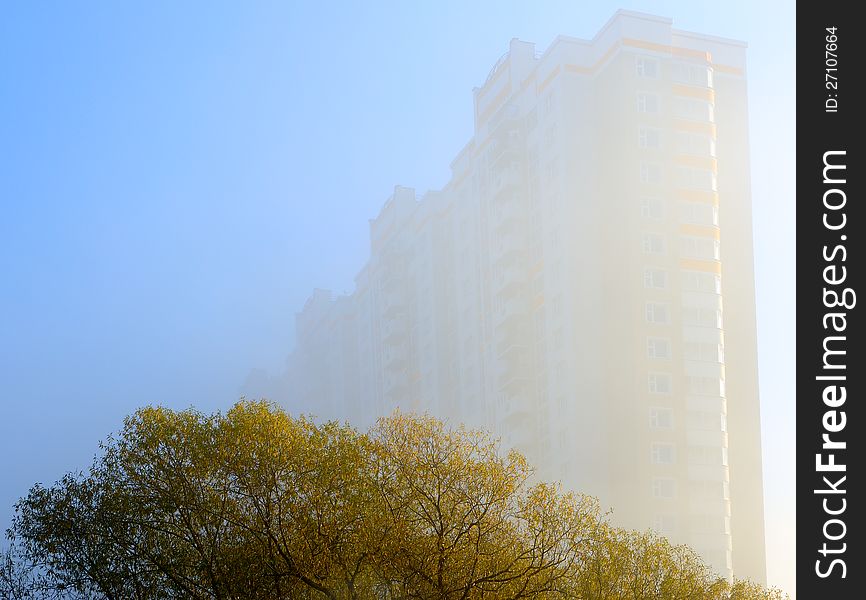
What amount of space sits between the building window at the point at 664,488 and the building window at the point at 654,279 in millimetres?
11344

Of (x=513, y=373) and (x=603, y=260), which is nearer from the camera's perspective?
(x=603, y=260)

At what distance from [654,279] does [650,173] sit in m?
6.59

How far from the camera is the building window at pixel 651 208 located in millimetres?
70562

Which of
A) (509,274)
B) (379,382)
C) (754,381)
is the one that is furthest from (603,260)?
(379,382)


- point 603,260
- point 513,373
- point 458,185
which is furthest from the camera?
point 458,185

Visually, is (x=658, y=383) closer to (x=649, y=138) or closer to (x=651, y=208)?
(x=651, y=208)

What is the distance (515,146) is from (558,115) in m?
5.63

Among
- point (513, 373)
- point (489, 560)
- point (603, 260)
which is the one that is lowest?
point (489, 560)

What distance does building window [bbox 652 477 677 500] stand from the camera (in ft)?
215

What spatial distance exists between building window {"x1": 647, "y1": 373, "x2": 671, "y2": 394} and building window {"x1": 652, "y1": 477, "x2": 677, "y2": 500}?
16.5 feet

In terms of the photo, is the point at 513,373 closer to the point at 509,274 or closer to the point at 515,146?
the point at 509,274

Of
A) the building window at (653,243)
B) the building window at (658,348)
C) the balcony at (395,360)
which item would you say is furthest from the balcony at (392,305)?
the building window at (658,348)

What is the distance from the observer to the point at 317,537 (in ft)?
92.6

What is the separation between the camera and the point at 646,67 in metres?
70.9
